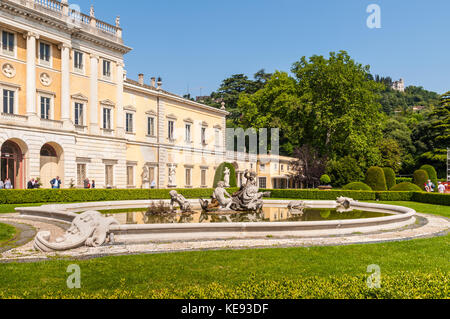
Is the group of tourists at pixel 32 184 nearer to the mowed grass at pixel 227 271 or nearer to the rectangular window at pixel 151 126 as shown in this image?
the rectangular window at pixel 151 126

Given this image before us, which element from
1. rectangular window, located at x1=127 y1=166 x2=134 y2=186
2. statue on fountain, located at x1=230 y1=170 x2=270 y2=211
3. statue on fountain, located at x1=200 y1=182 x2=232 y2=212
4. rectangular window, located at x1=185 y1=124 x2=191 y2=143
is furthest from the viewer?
rectangular window, located at x1=185 y1=124 x2=191 y2=143

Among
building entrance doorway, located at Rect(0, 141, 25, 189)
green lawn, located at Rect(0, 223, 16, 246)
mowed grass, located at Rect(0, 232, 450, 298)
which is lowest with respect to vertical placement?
green lawn, located at Rect(0, 223, 16, 246)

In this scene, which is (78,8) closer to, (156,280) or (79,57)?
(79,57)

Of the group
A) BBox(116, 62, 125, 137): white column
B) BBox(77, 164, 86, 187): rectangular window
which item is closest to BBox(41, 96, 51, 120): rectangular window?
BBox(77, 164, 86, 187): rectangular window

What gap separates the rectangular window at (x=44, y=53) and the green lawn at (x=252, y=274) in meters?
26.8

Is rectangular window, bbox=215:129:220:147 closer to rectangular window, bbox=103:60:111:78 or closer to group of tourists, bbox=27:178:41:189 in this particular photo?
rectangular window, bbox=103:60:111:78

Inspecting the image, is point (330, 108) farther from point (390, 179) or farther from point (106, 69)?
point (106, 69)

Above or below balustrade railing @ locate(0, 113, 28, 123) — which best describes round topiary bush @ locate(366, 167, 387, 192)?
below

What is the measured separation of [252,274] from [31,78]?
27799mm

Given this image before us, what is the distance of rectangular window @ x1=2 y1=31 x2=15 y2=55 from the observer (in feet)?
90.5

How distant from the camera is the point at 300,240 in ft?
34.9

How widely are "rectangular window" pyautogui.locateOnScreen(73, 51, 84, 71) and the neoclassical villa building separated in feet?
0.28

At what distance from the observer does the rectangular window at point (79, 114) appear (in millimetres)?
32531

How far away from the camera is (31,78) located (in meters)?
28.6
